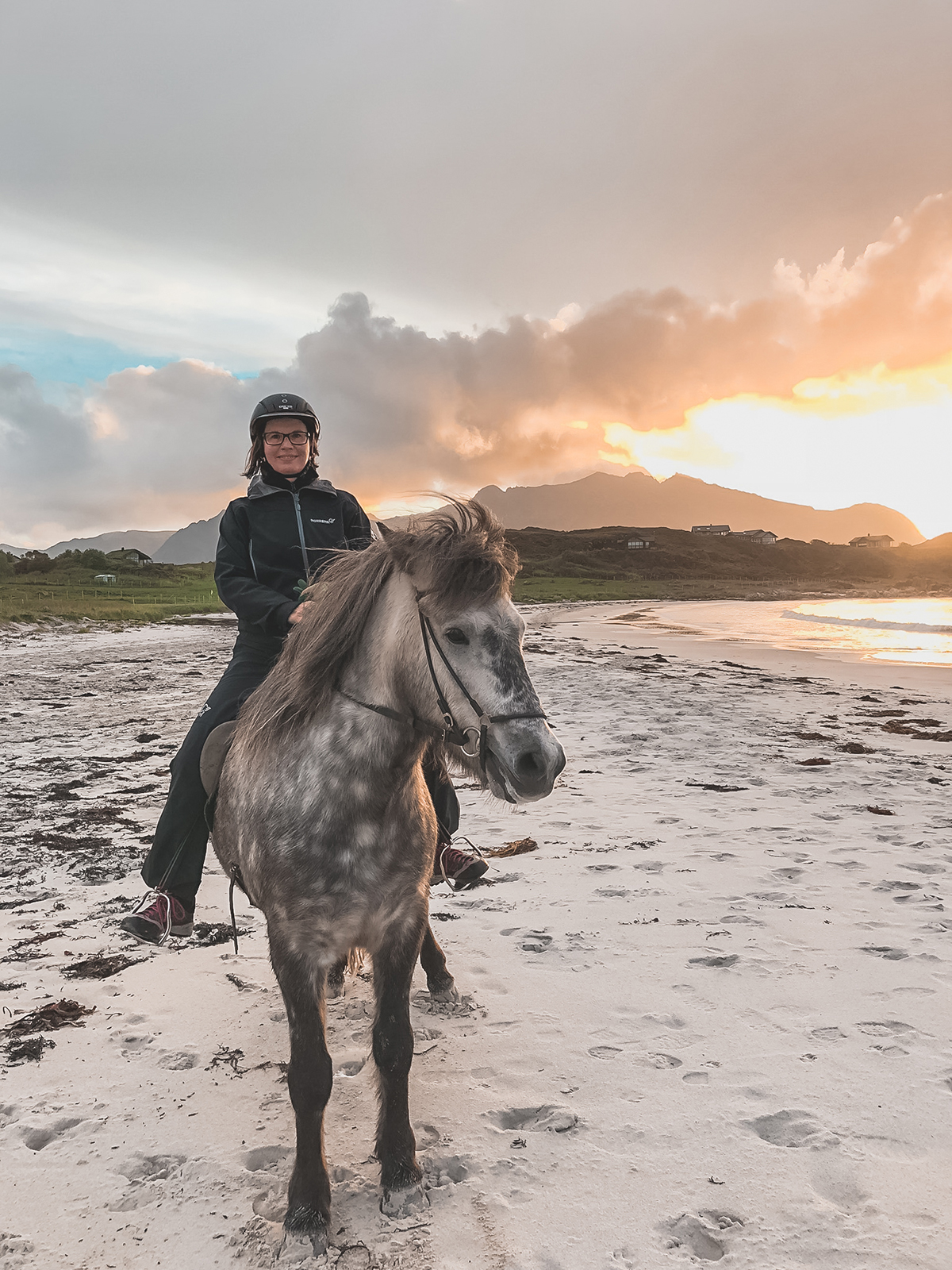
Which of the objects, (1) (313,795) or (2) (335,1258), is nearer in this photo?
(2) (335,1258)

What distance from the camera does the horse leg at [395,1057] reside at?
2883 mm

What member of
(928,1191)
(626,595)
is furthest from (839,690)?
(626,595)

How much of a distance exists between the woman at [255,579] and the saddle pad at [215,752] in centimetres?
15

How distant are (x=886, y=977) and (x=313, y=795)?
3.61m

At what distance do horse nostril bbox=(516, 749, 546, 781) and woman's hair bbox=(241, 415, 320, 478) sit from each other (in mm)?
2559

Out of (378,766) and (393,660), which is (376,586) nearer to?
(393,660)

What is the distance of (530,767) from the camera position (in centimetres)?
243

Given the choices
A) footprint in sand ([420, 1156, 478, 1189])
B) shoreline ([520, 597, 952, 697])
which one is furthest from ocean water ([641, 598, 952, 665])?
footprint in sand ([420, 1156, 478, 1189])

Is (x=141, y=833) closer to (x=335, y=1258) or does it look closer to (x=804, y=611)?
(x=335, y=1258)

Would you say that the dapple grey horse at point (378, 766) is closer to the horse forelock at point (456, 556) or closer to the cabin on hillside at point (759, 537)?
the horse forelock at point (456, 556)

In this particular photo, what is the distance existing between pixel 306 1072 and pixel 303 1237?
1.86 ft

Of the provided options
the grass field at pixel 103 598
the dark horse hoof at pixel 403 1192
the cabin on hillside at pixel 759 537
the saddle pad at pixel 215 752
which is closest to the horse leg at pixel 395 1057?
the dark horse hoof at pixel 403 1192

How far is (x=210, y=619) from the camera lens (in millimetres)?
39062

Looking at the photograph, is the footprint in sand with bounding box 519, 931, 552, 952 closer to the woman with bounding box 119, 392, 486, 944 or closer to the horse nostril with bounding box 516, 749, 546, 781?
the woman with bounding box 119, 392, 486, 944
